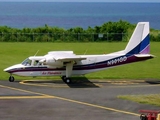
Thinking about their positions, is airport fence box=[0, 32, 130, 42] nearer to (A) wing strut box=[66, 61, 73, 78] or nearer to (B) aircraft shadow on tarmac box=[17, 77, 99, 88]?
(B) aircraft shadow on tarmac box=[17, 77, 99, 88]

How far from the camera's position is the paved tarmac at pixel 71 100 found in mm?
23625

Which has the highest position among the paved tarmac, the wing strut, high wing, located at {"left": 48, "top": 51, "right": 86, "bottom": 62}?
high wing, located at {"left": 48, "top": 51, "right": 86, "bottom": 62}

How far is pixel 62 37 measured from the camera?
65.2 m

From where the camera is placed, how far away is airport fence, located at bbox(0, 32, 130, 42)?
64.2 m

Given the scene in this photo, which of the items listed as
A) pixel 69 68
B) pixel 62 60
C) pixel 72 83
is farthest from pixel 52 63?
pixel 72 83

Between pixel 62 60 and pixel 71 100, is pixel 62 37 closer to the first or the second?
pixel 62 60

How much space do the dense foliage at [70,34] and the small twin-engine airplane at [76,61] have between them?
1234 inches

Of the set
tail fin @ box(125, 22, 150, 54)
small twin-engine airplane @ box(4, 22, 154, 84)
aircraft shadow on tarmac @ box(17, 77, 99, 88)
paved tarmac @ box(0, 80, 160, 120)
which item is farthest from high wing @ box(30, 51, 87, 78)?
tail fin @ box(125, 22, 150, 54)

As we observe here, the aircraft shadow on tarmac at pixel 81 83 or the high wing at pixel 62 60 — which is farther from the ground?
the high wing at pixel 62 60

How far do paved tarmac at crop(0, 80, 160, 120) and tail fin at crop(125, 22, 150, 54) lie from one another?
220cm

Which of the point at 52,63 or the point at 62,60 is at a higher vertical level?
the point at 62,60

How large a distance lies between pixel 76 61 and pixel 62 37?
1278 inches

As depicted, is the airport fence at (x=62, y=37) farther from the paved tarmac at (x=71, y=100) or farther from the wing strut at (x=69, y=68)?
the wing strut at (x=69, y=68)

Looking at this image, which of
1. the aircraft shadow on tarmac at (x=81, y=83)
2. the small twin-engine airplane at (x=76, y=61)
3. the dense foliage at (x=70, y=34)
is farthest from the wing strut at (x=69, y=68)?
the dense foliage at (x=70, y=34)
